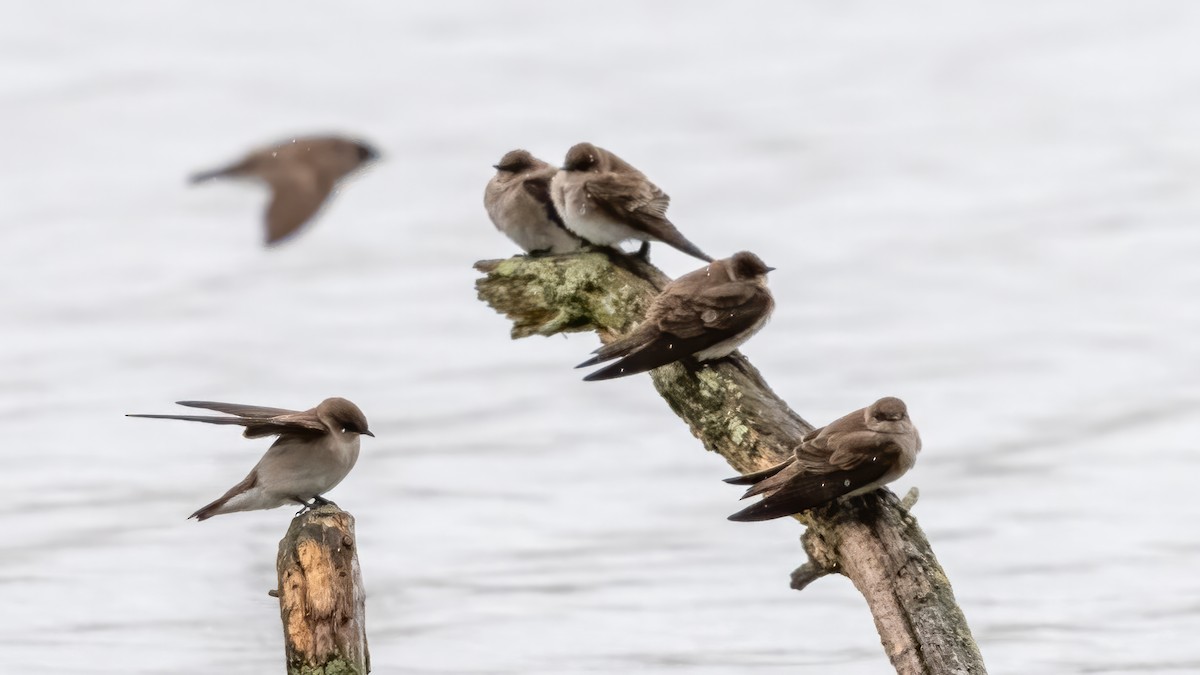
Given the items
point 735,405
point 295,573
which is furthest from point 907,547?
point 295,573

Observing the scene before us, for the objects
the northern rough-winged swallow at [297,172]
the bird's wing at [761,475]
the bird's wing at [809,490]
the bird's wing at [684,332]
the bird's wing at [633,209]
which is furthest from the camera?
the bird's wing at [633,209]

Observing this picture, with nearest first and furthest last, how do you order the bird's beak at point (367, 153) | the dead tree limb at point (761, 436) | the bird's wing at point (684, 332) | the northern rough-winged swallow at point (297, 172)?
the dead tree limb at point (761, 436) < the northern rough-winged swallow at point (297, 172) < the bird's wing at point (684, 332) < the bird's beak at point (367, 153)

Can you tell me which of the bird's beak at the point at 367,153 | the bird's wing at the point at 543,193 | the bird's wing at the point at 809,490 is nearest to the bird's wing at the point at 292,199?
the bird's beak at the point at 367,153

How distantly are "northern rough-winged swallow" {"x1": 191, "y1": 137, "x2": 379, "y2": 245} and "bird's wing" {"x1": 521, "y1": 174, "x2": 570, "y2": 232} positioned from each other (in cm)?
176

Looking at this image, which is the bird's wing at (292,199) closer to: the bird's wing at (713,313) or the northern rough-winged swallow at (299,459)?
the northern rough-winged swallow at (299,459)

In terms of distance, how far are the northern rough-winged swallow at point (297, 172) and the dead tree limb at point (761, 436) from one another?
59.3 inches

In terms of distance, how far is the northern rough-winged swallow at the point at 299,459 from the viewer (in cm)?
682

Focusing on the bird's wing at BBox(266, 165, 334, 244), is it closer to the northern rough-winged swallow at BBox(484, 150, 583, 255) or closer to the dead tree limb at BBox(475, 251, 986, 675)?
the dead tree limb at BBox(475, 251, 986, 675)

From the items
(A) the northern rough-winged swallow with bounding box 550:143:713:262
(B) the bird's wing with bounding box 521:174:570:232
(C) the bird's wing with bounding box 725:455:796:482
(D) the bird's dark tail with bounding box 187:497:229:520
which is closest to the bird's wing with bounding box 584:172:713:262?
(A) the northern rough-winged swallow with bounding box 550:143:713:262

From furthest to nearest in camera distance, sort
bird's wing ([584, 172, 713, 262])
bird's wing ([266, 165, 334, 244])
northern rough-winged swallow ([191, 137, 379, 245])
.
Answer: bird's wing ([584, 172, 713, 262]) < northern rough-winged swallow ([191, 137, 379, 245]) < bird's wing ([266, 165, 334, 244])

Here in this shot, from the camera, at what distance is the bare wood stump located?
602cm

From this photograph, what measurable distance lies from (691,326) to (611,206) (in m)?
1.37

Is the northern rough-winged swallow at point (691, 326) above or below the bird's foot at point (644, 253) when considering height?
below

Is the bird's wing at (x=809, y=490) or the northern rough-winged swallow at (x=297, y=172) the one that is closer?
the bird's wing at (x=809, y=490)
